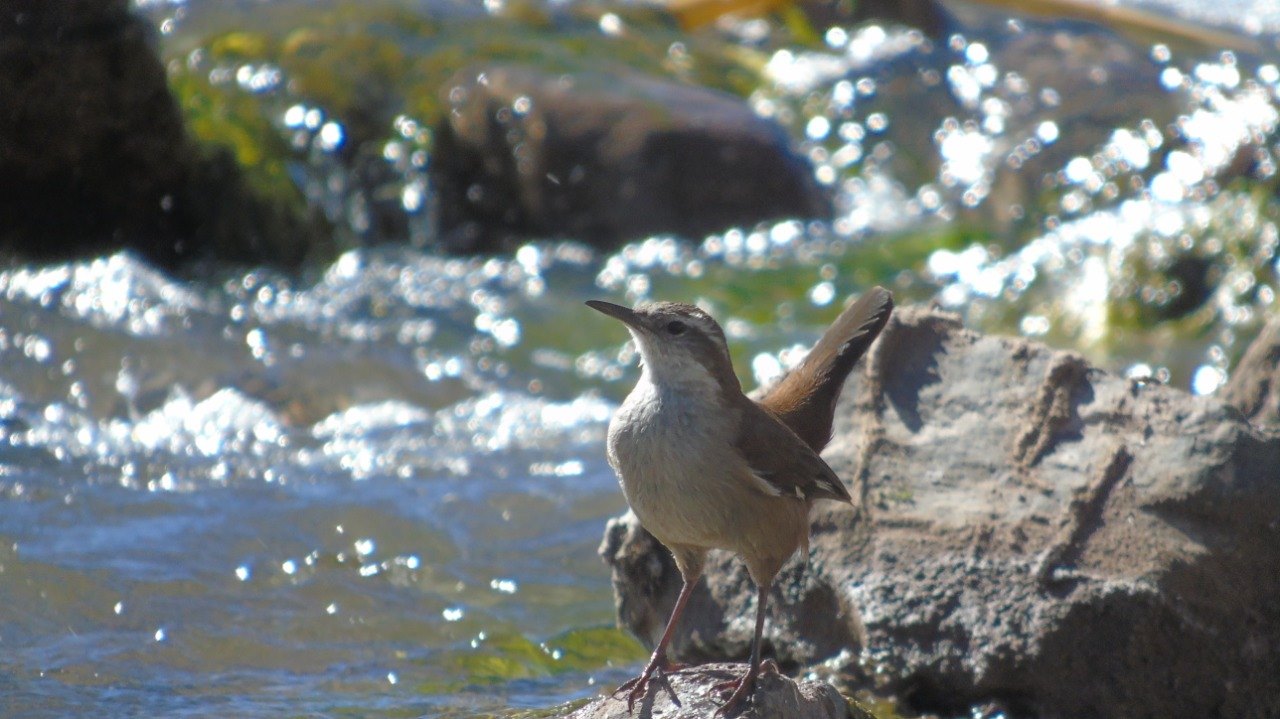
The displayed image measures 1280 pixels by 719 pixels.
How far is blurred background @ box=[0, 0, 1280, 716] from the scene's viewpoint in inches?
240

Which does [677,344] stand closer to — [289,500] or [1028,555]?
[1028,555]

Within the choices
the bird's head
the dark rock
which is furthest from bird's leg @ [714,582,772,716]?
the dark rock

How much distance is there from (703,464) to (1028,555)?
1.21 meters

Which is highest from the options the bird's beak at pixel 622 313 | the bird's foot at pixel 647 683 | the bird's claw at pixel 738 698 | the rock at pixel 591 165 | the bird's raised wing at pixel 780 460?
the rock at pixel 591 165

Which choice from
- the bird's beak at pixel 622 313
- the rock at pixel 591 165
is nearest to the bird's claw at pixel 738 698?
the bird's beak at pixel 622 313

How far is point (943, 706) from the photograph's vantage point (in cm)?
467

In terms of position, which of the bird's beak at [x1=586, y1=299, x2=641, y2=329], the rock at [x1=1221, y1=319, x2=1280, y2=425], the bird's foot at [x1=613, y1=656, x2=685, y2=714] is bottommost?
the bird's foot at [x1=613, y1=656, x2=685, y2=714]

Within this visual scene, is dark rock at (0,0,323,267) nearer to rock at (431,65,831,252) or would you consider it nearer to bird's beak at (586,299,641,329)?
rock at (431,65,831,252)

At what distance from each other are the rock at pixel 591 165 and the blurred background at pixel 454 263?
0.03m

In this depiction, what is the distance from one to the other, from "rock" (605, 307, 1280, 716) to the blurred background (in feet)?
3.48

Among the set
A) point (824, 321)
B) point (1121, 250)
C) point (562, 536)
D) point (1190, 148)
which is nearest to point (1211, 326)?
point (1121, 250)

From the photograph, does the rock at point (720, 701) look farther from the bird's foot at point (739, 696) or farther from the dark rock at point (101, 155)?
the dark rock at point (101, 155)

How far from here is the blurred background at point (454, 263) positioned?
609 centimetres

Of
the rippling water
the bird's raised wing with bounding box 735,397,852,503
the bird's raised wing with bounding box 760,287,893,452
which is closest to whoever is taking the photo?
the bird's raised wing with bounding box 735,397,852,503
